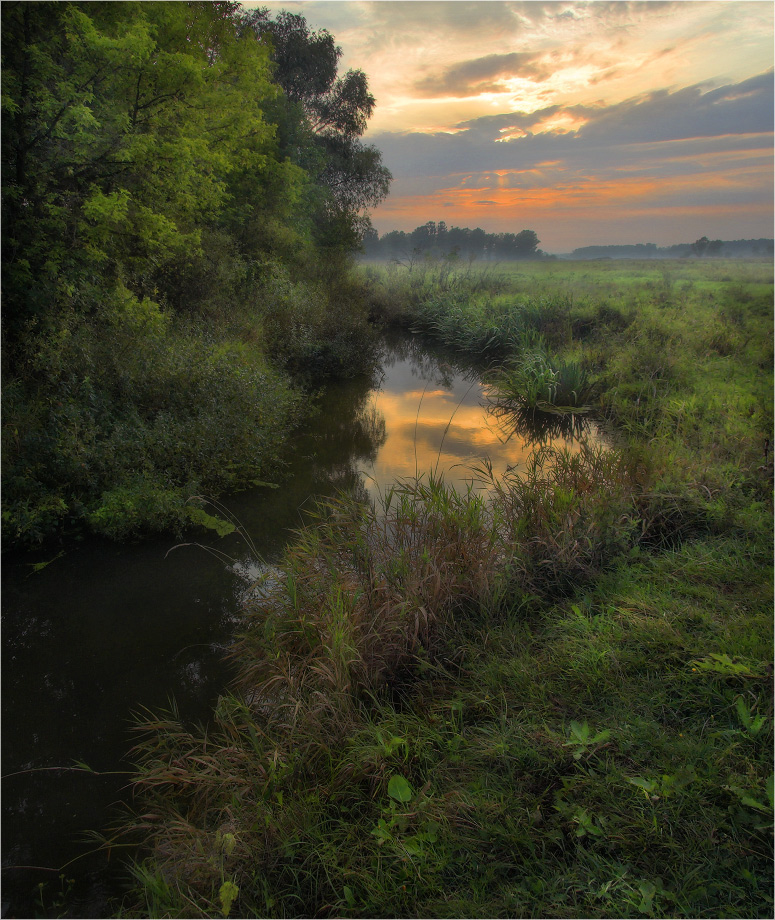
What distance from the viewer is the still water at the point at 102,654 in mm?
3006

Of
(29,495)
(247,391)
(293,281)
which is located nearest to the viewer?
(29,495)

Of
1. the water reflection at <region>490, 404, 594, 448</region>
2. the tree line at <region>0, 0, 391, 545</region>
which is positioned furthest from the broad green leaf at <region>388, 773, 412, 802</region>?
the water reflection at <region>490, 404, 594, 448</region>

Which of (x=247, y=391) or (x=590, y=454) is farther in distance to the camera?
(x=247, y=391)

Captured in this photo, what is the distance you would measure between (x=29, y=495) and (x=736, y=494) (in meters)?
7.23

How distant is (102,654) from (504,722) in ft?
10.7

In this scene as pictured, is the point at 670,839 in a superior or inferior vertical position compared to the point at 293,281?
inferior

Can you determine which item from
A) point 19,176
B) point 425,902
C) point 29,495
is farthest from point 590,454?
point 19,176

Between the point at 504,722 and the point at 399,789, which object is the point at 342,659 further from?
the point at 504,722

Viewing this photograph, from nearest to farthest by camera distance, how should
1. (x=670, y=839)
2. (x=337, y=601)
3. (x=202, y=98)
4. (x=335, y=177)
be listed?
(x=670, y=839)
(x=337, y=601)
(x=202, y=98)
(x=335, y=177)

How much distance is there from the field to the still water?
1.05 ft

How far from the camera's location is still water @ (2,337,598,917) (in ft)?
9.86

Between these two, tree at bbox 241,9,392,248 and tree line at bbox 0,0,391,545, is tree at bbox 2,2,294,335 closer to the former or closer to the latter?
tree line at bbox 0,0,391,545

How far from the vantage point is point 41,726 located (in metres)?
3.75

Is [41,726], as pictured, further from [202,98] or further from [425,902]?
[202,98]
